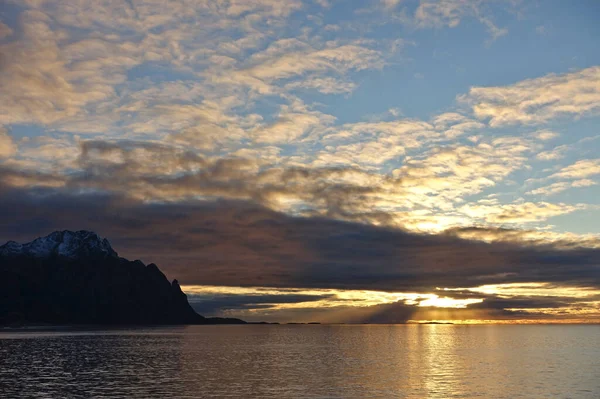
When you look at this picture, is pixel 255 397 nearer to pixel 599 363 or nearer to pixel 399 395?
pixel 399 395

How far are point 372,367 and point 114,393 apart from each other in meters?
58.8

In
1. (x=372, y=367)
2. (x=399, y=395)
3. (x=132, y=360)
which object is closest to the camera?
(x=399, y=395)

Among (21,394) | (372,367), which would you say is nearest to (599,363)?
(372,367)

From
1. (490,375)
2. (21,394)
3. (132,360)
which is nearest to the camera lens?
Result: (21,394)

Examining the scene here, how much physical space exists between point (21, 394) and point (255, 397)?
29.8 meters

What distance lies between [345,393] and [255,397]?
13.1 metres

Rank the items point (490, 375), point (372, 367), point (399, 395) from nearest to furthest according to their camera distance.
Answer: point (399, 395) → point (490, 375) → point (372, 367)

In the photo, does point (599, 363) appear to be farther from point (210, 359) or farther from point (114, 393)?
point (114, 393)

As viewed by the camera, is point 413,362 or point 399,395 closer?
point 399,395

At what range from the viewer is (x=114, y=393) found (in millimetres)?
73688

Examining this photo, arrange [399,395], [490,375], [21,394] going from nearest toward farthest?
1. [21,394]
2. [399,395]
3. [490,375]

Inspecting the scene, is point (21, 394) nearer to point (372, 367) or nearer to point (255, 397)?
point (255, 397)

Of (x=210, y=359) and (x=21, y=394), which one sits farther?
(x=210, y=359)

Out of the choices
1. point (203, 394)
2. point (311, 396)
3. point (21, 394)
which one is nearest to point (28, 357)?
point (21, 394)
